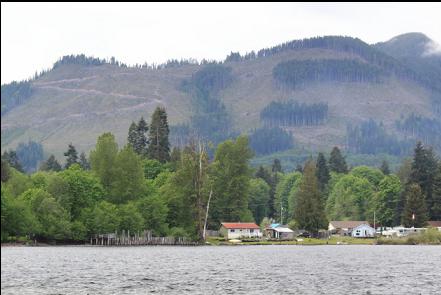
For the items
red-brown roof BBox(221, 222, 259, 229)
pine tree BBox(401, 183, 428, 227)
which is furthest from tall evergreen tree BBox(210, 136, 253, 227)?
pine tree BBox(401, 183, 428, 227)

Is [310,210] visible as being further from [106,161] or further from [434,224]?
[106,161]

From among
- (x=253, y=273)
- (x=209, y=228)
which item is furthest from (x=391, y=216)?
(x=253, y=273)

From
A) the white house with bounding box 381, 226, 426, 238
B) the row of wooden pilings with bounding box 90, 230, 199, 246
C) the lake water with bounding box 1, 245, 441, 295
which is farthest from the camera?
the white house with bounding box 381, 226, 426, 238

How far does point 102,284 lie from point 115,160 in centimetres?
8801

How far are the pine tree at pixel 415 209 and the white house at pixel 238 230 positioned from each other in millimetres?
37751

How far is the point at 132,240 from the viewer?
446ft

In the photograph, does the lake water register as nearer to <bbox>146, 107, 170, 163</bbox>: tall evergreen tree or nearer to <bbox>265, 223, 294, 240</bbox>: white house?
<bbox>265, 223, 294, 240</bbox>: white house

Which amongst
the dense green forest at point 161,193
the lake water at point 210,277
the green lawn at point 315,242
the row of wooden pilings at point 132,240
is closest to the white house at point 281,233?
the dense green forest at point 161,193

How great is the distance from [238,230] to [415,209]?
4501 cm

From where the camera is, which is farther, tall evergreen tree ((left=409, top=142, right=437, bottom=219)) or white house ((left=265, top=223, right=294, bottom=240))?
tall evergreen tree ((left=409, top=142, right=437, bottom=219))

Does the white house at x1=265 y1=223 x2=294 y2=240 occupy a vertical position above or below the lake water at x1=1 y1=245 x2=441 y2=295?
above

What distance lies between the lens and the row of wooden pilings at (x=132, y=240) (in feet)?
438

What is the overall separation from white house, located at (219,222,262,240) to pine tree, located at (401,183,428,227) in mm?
37751

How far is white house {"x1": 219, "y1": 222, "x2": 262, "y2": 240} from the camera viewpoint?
548 feet
